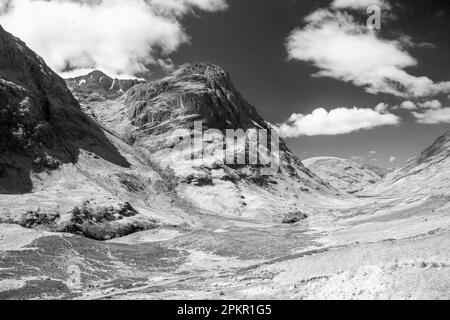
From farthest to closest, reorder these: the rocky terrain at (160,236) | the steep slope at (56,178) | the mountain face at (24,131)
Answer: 1. the mountain face at (24,131)
2. the steep slope at (56,178)
3. the rocky terrain at (160,236)

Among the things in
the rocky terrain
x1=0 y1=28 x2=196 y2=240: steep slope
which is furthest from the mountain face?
the rocky terrain

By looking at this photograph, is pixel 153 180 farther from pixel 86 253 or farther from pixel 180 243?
pixel 86 253

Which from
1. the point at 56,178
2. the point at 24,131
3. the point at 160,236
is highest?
the point at 24,131

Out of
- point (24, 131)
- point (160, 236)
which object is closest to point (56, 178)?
point (24, 131)

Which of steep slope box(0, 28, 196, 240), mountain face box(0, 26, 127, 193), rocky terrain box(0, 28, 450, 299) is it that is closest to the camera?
rocky terrain box(0, 28, 450, 299)

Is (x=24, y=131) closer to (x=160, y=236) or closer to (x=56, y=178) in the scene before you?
(x=56, y=178)

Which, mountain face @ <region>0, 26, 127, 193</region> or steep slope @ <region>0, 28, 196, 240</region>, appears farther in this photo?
mountain face @ <region>0, 26, 127, 193</region>

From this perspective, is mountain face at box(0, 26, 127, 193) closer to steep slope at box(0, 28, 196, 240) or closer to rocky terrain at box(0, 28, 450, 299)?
steep slope at box(0, 28, 196, 240)

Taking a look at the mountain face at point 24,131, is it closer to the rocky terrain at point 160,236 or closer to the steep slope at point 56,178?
the steep slope at point 56,178

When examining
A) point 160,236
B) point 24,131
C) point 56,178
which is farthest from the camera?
point 24,131

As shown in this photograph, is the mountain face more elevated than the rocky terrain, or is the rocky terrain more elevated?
the mountain face

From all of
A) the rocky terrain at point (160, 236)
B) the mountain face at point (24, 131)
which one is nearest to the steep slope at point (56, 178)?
the mountain face at point (24, 131)
